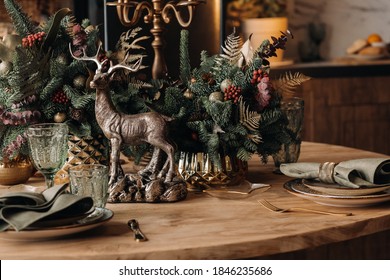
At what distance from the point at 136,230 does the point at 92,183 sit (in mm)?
177

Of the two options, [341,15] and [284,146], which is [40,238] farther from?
[341,15]

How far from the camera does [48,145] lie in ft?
5.44

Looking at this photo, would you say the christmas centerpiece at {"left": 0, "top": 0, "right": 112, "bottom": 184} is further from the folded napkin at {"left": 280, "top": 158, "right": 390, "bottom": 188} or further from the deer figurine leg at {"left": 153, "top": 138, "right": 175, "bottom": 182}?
the folded napkin at {"left": 280, "top": 158, "right": 390, "bottom": 188}

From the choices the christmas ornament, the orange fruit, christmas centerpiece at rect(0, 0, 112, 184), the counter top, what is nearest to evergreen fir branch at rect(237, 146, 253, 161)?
christmas centerpiece at rect(0, 0, 112, 184)

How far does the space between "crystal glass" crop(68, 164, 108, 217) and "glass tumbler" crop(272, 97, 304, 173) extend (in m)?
0.60

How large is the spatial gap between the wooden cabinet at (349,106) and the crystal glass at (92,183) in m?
2.80

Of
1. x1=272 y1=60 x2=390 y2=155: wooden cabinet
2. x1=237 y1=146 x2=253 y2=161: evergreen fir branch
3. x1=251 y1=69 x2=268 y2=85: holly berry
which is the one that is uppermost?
x1=251 y1=69 x2=268 y2=85: holly berry

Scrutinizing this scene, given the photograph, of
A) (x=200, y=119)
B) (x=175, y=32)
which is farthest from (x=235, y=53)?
(x=175, y=32)

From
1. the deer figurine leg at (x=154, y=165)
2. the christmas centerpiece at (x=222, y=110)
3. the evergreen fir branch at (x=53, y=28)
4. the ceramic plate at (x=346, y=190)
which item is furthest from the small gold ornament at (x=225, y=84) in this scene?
the evergreen fir branch at (x=53, y=28)

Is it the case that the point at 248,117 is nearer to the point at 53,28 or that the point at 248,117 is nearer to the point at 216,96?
the point at 216,96

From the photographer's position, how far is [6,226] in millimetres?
1389

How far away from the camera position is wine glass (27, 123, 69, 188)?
1.66m

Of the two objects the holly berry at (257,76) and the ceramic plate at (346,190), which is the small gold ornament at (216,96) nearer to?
the holly berry at (257,76)

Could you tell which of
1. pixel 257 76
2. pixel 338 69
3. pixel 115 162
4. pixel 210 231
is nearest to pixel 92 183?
pixel 115 162
